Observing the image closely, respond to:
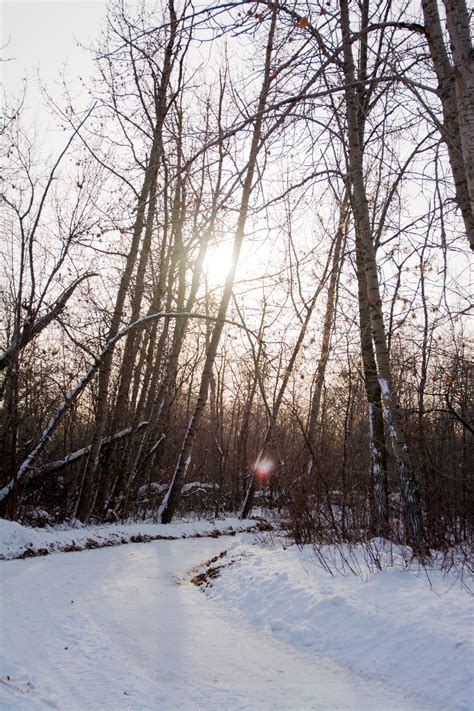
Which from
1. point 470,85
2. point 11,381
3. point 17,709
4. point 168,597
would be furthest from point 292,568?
point 11,381

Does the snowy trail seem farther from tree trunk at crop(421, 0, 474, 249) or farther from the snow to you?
tree trunk at crop(421, 0, 474, 249)

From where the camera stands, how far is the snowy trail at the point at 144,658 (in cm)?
301

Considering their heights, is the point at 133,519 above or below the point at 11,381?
below

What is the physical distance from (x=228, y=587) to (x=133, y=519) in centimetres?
781

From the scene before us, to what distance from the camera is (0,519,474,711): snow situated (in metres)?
3.09

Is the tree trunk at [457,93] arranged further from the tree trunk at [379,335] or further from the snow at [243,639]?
the snow at [243,639]

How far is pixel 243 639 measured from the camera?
4438 mm

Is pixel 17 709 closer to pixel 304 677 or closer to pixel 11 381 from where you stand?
pixel 304 677

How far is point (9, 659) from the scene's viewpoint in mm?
3248

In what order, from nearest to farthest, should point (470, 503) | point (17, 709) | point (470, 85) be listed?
point (17, 709) < point (470, 85) < point (470, 503)

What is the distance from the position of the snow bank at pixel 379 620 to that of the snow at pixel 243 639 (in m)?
0.01

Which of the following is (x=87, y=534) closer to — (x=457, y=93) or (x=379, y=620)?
(x=379, y=620)

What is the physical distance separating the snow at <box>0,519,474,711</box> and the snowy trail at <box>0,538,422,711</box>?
14 mm

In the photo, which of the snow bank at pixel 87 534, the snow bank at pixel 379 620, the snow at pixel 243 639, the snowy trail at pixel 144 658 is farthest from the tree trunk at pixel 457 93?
the snow bank at pixel 87 534
